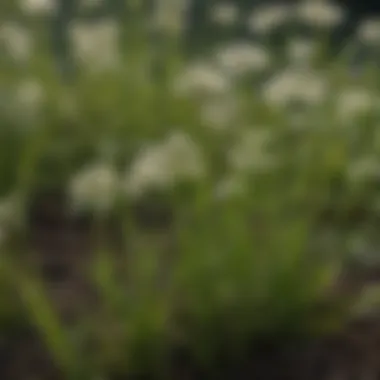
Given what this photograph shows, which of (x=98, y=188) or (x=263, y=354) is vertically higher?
(x=98, y=188)

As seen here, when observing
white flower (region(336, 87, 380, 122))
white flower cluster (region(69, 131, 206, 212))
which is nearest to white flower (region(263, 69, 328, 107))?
white flower (region(336, 87, 380, 122))

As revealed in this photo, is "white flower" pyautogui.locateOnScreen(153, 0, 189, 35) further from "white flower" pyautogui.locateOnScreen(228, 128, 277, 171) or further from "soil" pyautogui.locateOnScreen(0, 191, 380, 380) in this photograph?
"soil" pyautogui.locateOnScreen(0, 191, 380, 380)

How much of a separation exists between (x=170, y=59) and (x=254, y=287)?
550 mm

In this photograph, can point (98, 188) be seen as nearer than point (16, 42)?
Yes

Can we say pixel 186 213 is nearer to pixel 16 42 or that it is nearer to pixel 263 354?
pixel 263 354

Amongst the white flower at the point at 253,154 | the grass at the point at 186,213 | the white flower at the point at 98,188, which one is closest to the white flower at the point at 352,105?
the grass at the point at 186,213

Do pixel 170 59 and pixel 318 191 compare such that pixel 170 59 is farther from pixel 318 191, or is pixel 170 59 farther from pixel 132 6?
pixel 318 191

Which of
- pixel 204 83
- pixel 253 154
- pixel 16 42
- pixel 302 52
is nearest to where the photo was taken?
pixel 253 154

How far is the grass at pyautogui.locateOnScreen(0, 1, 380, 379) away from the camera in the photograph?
0.88 metres

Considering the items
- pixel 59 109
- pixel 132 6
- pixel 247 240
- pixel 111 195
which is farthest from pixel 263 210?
pixel 132 6

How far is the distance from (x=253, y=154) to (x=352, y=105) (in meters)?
0.25

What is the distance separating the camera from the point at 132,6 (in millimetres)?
1578

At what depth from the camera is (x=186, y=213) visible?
3.18ft

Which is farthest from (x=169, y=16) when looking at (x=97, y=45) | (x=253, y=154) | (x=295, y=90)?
(x=253, y=154)
